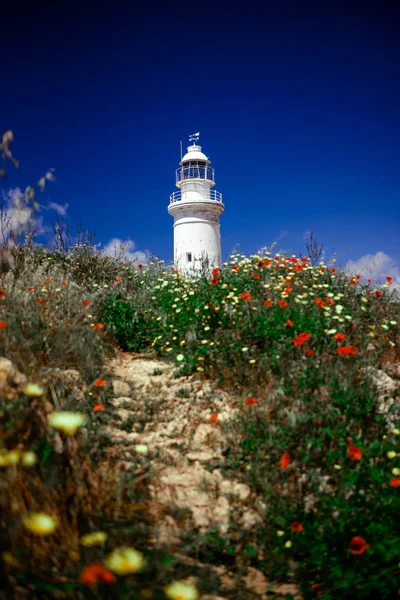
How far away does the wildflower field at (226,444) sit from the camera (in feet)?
7.05

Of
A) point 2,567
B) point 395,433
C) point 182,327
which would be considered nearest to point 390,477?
point 395,433

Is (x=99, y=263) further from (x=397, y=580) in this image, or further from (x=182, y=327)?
(x=397, y=580)

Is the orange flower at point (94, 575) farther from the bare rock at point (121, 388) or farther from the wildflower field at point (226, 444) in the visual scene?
the bare rock at point (121, 388)

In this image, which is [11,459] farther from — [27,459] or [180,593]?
[180,593]

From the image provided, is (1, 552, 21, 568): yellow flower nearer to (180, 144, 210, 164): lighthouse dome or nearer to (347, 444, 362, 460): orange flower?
(347, 444, 362, 460): orange flower

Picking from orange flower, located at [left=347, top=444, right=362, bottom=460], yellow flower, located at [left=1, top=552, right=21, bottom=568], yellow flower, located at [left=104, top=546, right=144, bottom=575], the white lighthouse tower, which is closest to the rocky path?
yellow flower, located at [left=104, top=546, right=144, bottom=575]

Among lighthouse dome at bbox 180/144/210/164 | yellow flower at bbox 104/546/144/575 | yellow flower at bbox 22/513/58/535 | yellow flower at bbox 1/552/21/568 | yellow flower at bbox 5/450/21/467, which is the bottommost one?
yellow flower at bbox 104/546/144/575

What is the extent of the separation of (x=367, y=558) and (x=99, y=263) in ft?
26.2

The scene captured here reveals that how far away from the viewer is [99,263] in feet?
31.8

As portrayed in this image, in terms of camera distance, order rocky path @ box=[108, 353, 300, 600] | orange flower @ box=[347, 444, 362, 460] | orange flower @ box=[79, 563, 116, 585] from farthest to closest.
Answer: orange flower @ box=[347, 444, 362, 460], rocky path @ box=[108, 353, 300, 600], orange flower @ box=[79, 563, 116, 585]

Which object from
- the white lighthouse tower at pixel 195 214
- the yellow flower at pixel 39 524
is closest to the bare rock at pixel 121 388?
the yellow flower at pixel 39 524

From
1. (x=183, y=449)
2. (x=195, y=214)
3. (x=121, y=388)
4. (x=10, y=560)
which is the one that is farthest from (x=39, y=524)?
(x=195, y=214)

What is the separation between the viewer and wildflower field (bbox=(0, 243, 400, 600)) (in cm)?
215

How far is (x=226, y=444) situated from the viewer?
162 inches
